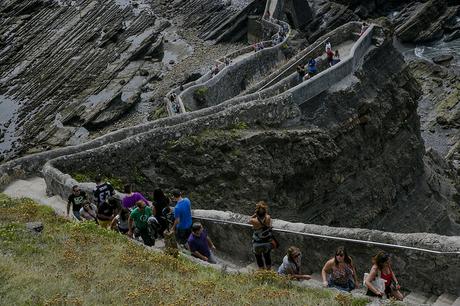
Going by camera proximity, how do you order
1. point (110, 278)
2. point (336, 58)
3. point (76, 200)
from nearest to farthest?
point (110, 278) → point (76, 200) → point (336, 58)

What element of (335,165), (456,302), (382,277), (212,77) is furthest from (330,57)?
(382,277)

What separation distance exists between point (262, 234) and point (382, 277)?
2434 millimetres

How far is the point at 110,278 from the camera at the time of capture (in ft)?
33.7

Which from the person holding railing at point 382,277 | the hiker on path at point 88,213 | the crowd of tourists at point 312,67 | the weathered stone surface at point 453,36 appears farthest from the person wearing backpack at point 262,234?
the weathered stone surface at point 453,36

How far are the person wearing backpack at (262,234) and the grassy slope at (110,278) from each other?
0.83m

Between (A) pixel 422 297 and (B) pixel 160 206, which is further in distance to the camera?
(B) pixel 160 206

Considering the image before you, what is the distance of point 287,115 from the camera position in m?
21.6

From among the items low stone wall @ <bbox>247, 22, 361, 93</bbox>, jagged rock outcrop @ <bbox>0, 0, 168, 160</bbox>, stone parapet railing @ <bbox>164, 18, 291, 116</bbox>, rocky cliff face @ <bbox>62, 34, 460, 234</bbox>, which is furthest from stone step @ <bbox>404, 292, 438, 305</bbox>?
jagged rock outcrop @ <bbox>0, 0, 168, 160</bbox>

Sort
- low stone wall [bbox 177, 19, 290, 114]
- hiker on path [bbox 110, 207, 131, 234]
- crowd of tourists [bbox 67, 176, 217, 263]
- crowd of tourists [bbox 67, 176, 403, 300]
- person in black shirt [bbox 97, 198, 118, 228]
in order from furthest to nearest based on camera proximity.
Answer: low stone wall [bbox 177, 19, 290, 114], person in black shirt [bbox 97, 198, 118, 228], hiker on path [bbox 110, 207, 131, 234], crowd of tourists [bbox 67, 176, 217, 263], crowd of tourists [bbox 67, 176, 403, 300]

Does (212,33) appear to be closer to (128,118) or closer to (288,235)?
(128,118)

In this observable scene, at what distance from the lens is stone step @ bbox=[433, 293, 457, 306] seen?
1024 cm

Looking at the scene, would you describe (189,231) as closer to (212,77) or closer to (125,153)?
(125,153)

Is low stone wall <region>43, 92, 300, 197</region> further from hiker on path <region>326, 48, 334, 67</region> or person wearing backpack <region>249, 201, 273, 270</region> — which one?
hiker on path <region>326, 48, 334, 67</region>

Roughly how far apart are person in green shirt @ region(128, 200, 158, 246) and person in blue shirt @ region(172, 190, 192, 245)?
598mm
